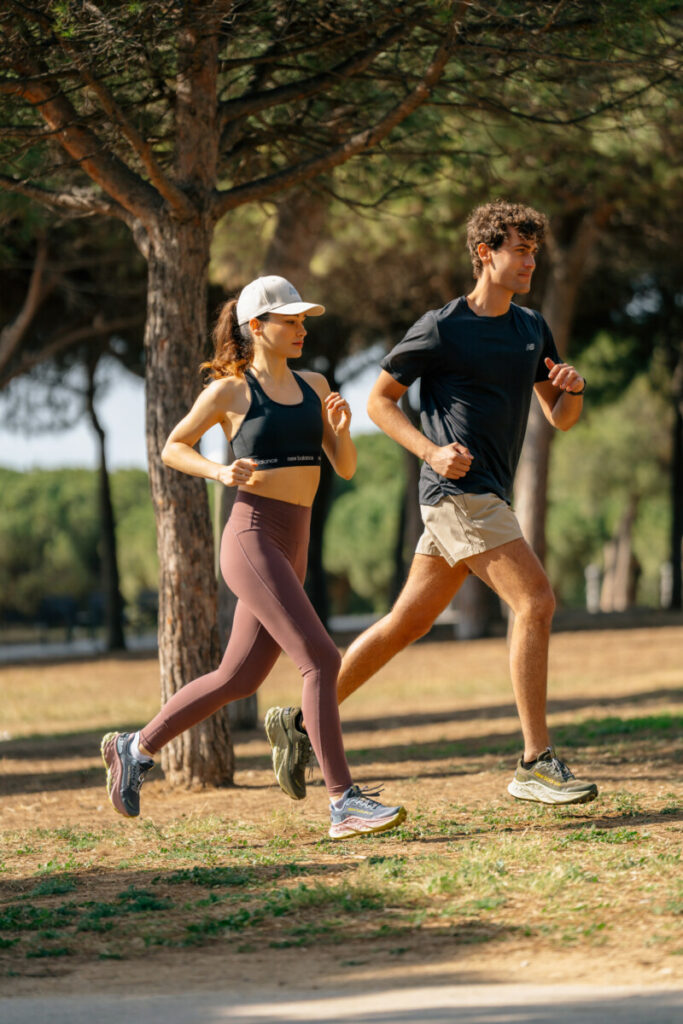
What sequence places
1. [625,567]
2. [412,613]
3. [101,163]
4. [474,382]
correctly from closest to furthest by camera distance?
[474,382], [412,613], [101,163], [625,567]

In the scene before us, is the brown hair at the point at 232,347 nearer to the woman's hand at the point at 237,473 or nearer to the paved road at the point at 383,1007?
the woman's hand at the point at 237,473

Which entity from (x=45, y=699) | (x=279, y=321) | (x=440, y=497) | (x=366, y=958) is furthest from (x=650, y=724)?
(x=45, y=699)

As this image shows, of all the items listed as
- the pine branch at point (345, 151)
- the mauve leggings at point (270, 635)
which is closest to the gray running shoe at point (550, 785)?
the mauve leggings at point (270, 635)

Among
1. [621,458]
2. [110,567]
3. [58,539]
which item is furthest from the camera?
[58,539]

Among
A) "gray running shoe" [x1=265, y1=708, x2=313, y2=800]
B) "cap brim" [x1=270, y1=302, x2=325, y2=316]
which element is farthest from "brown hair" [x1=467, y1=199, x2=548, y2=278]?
"gray running shoe" [x1=265, y1=708, x2=313, y2=800]

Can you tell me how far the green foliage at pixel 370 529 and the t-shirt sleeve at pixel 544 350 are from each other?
32.5 meters

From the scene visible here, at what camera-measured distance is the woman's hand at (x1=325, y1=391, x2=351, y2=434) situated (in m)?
4.92

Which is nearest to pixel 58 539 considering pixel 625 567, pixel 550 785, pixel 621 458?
pixel 625 567

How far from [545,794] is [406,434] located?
147 cm

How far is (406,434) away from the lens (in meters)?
4.99

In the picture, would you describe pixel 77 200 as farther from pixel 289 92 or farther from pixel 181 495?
pixel 181 495

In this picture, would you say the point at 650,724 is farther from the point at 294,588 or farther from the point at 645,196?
the point at 645,196

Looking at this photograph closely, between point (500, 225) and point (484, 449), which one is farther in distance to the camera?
point (500, 225)

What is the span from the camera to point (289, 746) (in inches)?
198
